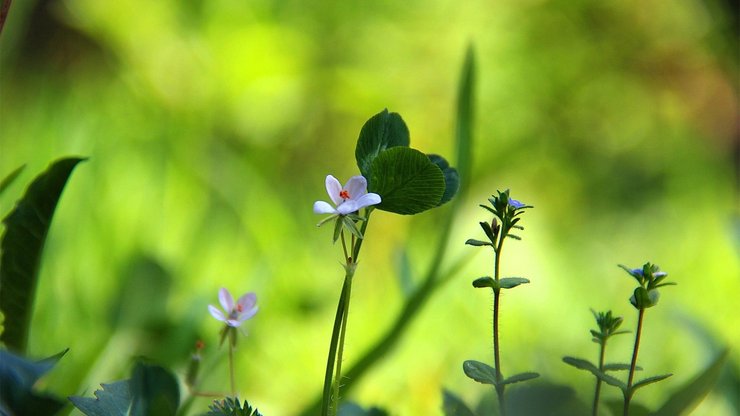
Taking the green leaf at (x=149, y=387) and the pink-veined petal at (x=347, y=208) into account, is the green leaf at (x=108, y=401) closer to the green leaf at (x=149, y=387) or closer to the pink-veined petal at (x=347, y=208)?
the green leaf at (x=149, y=387)

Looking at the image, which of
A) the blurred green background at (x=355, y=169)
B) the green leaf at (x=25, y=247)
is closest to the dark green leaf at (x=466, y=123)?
the blurred green background at (x=355, y=169)

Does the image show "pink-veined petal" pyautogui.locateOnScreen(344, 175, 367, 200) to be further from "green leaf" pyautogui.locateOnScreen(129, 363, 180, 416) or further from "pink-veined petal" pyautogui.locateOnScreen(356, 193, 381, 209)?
"green leaf" pyautogui.locateOnScreen(129, 363, 180, 416)

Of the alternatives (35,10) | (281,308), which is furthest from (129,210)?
(35,10)

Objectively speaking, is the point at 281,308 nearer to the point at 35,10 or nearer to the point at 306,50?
the point at 306,50

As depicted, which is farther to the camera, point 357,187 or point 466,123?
point 466,123

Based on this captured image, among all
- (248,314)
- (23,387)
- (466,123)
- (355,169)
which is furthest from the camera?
(355,169)

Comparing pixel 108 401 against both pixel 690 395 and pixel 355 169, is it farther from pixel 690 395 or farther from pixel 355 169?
pixel 355 169

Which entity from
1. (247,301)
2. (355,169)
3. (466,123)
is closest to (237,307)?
(247,301)
